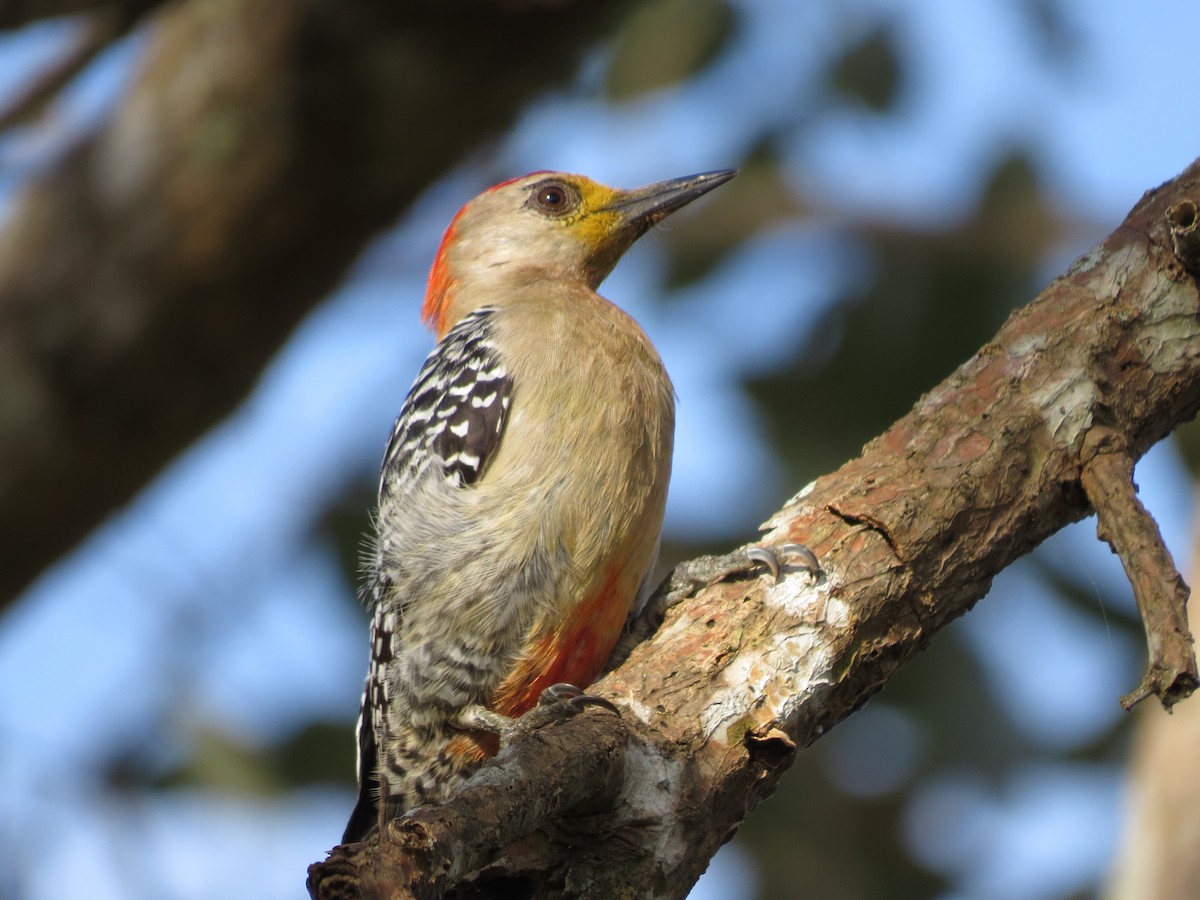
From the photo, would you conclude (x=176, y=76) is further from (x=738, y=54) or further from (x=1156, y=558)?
(x=1156, y=558)

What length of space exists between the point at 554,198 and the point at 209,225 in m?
1.56

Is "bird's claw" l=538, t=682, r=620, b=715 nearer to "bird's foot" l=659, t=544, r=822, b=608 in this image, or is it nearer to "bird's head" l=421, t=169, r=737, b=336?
"bird's foot" l=659, t=544, r=822, b=608

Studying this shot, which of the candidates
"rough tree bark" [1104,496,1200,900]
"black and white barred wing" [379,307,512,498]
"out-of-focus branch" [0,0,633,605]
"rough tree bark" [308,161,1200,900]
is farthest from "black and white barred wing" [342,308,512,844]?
"rough tree bark" [1104,496,1200,900]

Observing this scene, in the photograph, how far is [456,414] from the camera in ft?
17.0

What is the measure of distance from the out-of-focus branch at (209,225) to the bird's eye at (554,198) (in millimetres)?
510

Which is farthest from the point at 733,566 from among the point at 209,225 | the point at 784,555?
the point at 209,225

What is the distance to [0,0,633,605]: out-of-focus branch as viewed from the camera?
19.8 feet

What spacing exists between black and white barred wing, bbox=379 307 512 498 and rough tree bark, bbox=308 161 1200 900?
129cm

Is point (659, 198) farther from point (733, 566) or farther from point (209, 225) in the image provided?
point (733, 566)

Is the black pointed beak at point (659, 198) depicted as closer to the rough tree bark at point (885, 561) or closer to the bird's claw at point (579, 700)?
the rough tree bark at point (885, 561)

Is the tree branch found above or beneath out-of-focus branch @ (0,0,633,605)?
beneath

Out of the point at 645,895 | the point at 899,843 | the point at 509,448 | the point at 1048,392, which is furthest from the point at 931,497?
the point at 899,843

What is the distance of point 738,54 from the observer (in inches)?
343

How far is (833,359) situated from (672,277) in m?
1.28
